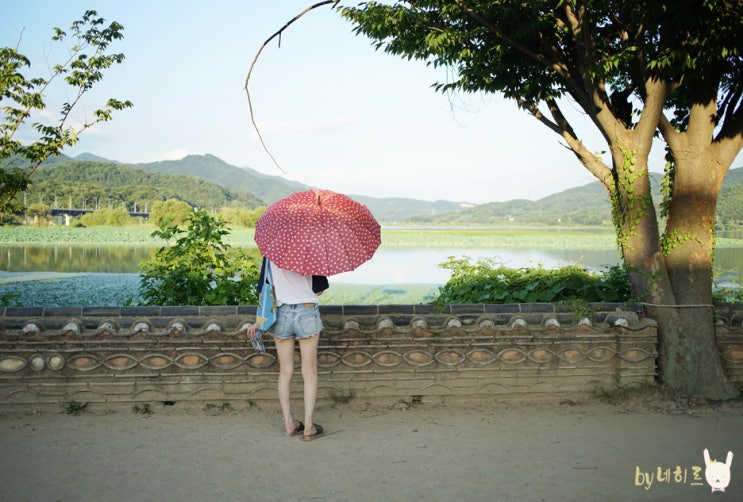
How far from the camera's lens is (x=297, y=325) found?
3.58 metres

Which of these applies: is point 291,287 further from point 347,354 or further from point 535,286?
point 535,286

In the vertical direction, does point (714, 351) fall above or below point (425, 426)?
above

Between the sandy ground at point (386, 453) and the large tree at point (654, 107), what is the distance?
0.75 m

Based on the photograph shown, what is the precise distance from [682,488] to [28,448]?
3.99 meters

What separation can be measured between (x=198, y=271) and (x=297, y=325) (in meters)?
2.61

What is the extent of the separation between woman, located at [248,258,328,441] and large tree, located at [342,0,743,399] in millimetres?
2799

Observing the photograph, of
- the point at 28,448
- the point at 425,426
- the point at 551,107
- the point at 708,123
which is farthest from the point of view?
the point at 551,107

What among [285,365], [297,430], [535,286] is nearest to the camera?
[285,365]

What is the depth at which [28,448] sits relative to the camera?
352cm

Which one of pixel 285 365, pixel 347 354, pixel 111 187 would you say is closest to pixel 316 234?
pixel 285 365

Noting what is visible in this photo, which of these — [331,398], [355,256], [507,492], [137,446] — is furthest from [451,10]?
[137,446]

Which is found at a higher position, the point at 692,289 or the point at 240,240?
the point at 240,240

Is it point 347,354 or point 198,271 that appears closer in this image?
point 347,354

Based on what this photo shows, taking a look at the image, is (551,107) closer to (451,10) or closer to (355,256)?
(451,10)
